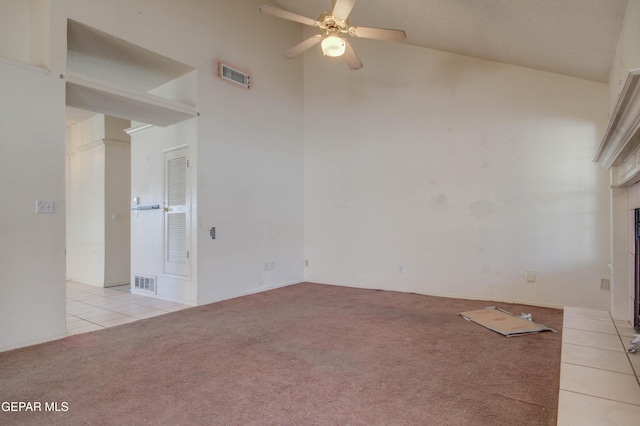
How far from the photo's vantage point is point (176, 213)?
172 inches

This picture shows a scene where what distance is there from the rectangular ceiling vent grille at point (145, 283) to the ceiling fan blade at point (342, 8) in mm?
3872

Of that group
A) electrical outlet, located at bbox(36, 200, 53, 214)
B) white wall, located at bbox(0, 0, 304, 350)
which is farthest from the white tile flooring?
electrical outlet, located at bbox(36, 200, 53, 214)

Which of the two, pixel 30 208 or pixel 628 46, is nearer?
pixel 628 46

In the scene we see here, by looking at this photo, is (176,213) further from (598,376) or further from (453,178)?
(598,376)

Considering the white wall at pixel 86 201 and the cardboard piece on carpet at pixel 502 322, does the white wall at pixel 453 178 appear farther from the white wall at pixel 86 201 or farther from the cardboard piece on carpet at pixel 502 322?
the white wall at pixel 86 201

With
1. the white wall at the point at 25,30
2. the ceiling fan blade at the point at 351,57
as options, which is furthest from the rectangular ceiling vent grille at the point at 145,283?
the ceiling fan blade at the point at 351,57

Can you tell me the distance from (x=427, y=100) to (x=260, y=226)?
2.90 metres

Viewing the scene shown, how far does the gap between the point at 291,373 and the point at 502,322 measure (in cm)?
216

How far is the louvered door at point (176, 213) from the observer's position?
4234mm

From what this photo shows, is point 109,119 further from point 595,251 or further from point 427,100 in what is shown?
point 595,251

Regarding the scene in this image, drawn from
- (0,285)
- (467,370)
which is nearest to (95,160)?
(0,285)

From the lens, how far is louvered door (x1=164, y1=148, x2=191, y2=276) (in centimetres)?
423

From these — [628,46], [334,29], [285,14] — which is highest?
[285,14]

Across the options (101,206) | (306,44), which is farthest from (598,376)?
(101,206)
